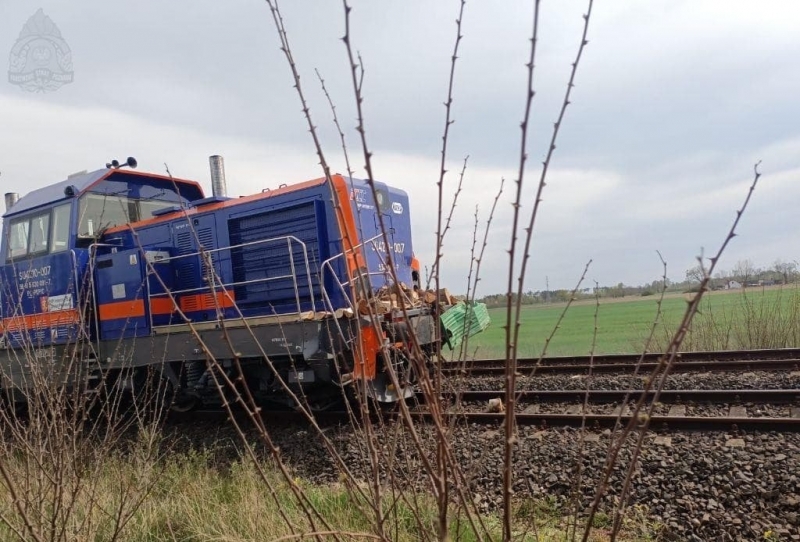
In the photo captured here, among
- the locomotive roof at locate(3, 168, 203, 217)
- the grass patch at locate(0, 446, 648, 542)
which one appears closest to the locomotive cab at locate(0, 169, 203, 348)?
the locomotive roof at locate(3, 168, 203, 217)

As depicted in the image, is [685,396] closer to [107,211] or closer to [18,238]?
[107,211]

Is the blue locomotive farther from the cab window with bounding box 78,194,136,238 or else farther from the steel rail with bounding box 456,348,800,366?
the steel rail with bounding box 456,348,800,366

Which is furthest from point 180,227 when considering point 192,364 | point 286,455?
point 286,455

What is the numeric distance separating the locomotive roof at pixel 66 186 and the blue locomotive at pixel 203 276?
22mm

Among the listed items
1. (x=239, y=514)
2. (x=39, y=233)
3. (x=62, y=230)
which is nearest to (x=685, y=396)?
(x=239, y=514)

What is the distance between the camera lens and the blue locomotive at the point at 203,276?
255 inches

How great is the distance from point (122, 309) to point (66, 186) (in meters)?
1.95

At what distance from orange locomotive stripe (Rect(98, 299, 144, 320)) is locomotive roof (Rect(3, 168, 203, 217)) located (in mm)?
1500

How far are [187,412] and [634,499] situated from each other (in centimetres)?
608

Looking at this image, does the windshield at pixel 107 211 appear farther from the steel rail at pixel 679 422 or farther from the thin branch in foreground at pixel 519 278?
the thin branch in foreground at pixel 519 278

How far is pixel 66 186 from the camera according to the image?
318 inches

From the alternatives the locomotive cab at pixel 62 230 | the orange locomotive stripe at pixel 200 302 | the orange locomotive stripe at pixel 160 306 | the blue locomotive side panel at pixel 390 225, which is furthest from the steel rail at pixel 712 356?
the locomotive cab at pixel 62 230

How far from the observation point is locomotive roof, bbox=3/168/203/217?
26.1 ft

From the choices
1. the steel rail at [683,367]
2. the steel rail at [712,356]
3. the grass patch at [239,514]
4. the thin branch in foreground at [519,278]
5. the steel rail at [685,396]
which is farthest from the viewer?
the steel rail at [712,356]
